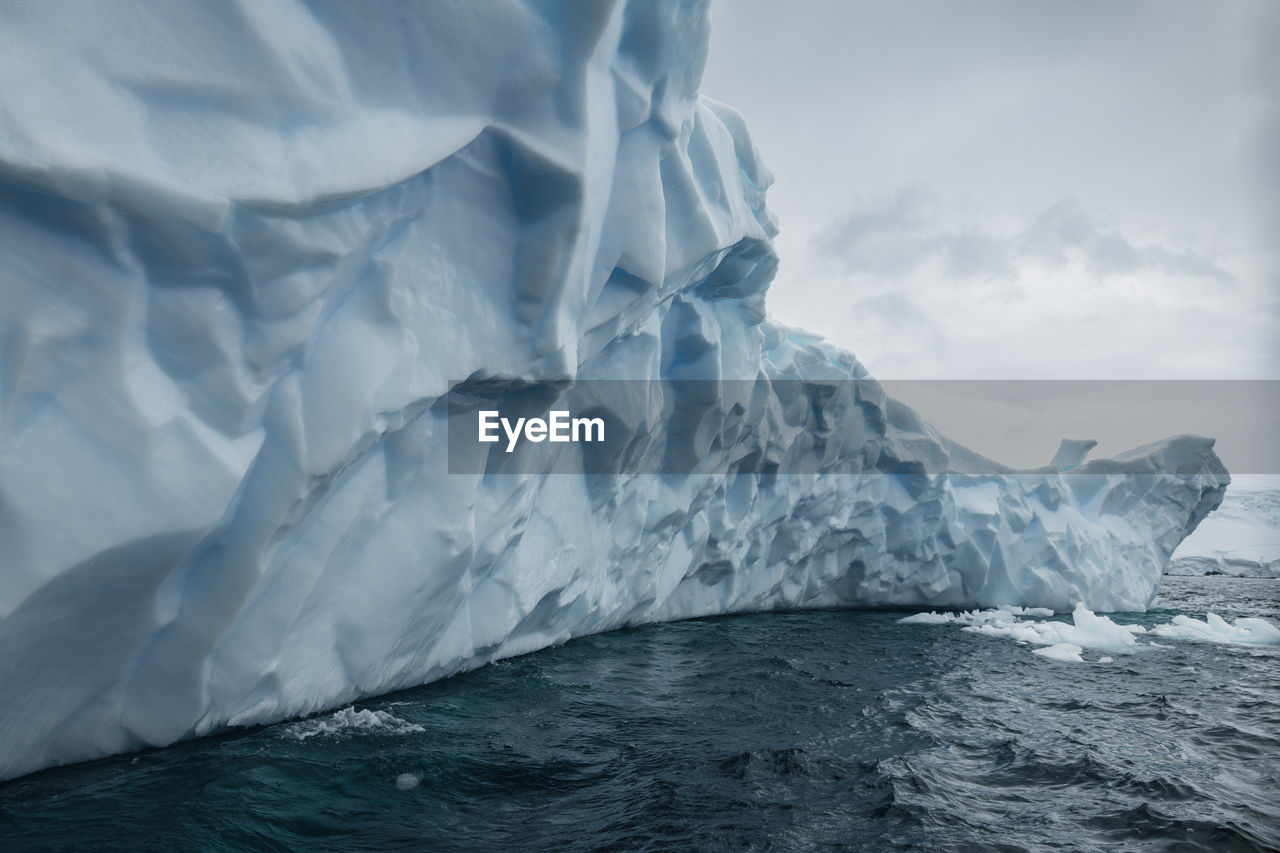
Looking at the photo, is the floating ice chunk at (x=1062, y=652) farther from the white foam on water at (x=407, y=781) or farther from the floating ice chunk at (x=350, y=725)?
the white foam on water at (x=407, y=781)

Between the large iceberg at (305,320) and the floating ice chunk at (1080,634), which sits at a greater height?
the large iceberg at (305,320)

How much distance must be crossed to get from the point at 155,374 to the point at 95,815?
2101mm

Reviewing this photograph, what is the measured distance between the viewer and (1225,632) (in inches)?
487

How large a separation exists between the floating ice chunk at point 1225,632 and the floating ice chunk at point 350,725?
42.4 feet

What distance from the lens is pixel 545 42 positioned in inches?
185

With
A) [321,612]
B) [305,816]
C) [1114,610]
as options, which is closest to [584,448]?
[321,612]

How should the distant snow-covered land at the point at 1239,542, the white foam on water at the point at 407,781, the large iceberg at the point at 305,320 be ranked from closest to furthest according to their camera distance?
1. the large iceberg at the point at 305,320
2. the white foam on water at the point at 407,781
3. the distant snow-covered land at the point at 1239,542

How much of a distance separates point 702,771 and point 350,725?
8.08ft

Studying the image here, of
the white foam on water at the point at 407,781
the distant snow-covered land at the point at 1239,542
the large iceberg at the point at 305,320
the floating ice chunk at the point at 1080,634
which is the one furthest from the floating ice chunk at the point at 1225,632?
the distant snow-covered land at the point at 1239,542

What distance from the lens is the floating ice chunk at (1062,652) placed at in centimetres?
998

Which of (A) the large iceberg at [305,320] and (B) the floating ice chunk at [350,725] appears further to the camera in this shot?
(B) the floating ice chunk at [350,725]

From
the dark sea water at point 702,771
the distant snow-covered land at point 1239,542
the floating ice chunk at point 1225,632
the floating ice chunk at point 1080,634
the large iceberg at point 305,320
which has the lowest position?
the distant snow-covered land at point 1239,542

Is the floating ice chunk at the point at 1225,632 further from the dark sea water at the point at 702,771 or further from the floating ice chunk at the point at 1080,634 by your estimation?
the dark sea water at the point at 702,771

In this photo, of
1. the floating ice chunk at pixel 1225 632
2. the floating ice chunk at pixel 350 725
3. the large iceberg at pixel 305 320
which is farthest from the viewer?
the floating ice chunk at pixel 1225 632
